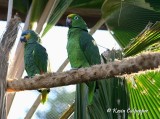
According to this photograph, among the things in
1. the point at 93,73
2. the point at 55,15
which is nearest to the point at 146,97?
the point at 93,73

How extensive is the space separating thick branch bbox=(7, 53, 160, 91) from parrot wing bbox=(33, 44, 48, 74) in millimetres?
582

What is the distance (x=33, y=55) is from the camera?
8.24 feet

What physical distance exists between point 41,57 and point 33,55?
0.06m

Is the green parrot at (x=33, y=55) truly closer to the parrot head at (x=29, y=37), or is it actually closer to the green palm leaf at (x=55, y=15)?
the parrot head at (x=29, y=37)

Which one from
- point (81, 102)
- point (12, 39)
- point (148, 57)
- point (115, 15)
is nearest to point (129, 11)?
point (115, 15)

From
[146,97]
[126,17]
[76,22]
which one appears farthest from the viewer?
[126,17]

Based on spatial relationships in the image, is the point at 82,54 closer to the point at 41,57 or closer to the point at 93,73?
the point at 41,57

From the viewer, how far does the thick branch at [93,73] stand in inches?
59.0

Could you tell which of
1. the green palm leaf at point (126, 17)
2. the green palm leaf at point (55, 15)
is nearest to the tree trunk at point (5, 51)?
the green palm leaf at point (126, 17)

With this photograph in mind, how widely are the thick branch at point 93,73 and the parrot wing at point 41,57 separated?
0.58 meters

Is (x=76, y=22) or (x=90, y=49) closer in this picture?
(x=90, y=49)

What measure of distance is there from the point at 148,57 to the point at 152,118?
751 millimetres

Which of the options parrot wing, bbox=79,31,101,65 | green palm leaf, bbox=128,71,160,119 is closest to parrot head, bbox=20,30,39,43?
parrot wing, bbox=79,31,101,65

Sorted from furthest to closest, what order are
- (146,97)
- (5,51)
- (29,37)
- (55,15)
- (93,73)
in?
(55,15), (29,37), (146,97), (5,51), (93,73)
